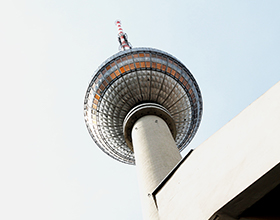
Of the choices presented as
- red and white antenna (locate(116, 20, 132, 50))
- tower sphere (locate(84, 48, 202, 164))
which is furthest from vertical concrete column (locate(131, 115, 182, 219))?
red and white antenna (locate(116, 20, 132, 50))

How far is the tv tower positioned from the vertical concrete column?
3.6 inches

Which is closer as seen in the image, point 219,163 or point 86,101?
point 219,163

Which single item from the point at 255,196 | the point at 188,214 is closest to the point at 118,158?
the point at 188,214

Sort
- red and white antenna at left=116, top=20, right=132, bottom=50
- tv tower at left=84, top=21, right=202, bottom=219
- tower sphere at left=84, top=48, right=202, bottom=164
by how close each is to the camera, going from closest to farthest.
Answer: tv tower at left=84, top=21, right=202, bottom=219 → tower sphere at left=84, top=48, right=202, bottom=164 → red and white antenna at left=116, top=20, right=132, bottom=50

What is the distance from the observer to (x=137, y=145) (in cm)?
1452

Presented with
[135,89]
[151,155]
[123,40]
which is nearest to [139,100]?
[135,89]

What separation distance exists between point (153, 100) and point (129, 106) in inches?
80.2

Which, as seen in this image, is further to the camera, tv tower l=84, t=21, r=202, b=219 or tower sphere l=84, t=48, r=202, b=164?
tower sphere l=84, t=48, r=202, b=164

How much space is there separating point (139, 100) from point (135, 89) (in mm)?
958

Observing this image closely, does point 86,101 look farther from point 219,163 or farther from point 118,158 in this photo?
point 219,163

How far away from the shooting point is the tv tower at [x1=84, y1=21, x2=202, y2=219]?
55.5 ft

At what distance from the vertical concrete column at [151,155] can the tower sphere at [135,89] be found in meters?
2.99

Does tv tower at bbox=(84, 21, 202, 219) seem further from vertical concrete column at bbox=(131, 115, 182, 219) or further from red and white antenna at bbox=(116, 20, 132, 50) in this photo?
red and white antenna at bbox=(116, 20, 132, 50)

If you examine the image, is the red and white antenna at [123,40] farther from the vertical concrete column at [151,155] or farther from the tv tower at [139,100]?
the vertical concrete column at [151,155]
